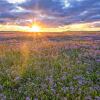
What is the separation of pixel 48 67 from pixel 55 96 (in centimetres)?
410

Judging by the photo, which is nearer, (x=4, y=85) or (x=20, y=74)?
(x=4, y=85)

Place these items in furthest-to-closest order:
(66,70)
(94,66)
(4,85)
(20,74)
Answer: (94,66) → (66,70) → (20,74) → (4,85)

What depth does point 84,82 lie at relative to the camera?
10.4 meters

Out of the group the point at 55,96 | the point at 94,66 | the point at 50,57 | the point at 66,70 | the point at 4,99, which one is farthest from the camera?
the point at 50,57

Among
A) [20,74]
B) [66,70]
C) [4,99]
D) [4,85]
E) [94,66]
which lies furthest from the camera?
[94,66]

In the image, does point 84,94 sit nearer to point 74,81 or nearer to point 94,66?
point 74,81

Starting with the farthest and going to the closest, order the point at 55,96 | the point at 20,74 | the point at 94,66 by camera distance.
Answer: the point at 94,66 < the point at 20,74 < the point at 55,96

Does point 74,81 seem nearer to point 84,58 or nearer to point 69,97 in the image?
point 69,97

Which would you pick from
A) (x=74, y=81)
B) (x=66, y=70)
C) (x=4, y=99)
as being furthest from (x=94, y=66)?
(x=4, y=99)

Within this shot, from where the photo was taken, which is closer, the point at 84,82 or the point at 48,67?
the point at 84,82

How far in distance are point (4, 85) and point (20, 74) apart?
1498mm

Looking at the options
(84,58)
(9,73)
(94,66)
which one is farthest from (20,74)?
(84,58)

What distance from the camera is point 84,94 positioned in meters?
9.04

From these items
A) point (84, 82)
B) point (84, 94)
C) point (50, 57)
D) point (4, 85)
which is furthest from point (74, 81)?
point (50, 57)
